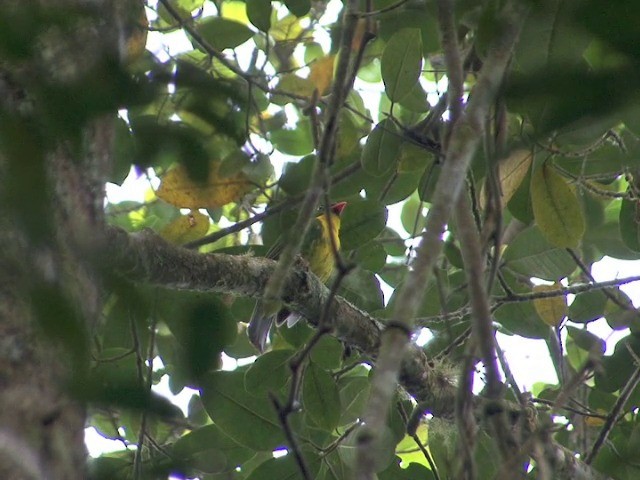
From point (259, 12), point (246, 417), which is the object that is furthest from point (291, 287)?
point (259, 12)

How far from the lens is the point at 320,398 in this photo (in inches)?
104

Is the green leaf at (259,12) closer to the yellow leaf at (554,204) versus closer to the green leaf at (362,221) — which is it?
the green leaf at (362,221)

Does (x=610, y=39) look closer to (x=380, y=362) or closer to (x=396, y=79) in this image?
(x=380, y=362)

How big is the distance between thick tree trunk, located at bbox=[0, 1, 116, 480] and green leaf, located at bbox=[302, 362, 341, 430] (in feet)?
5.51

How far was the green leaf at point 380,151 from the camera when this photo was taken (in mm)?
2547

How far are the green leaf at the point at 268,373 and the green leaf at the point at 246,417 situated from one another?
4 centimetres

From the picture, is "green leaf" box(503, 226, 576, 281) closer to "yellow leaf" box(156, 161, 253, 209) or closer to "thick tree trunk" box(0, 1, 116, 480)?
"yellow leaf" box(156, 161, 253, 209)

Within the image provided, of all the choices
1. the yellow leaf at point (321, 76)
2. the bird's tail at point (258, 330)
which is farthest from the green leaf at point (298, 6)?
the bird's tail at point (258, 330)

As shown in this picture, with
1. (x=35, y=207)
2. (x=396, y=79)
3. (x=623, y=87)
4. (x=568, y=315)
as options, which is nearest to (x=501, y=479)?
(x=623, y=87)

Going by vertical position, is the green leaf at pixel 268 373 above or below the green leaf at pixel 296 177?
below

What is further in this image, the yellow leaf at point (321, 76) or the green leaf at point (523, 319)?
the yellow leaf at point (321, 76)

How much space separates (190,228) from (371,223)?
59 centimetres

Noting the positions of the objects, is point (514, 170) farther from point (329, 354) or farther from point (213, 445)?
point (213, 445)

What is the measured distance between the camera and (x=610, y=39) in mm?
857
